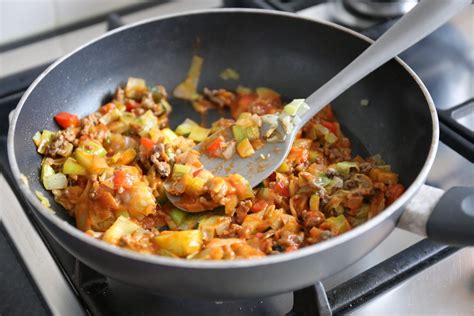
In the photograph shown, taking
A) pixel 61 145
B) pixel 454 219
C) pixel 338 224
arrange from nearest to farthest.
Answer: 1. pixel 454 219
2. pixel 338 224
3. pixel 61 145

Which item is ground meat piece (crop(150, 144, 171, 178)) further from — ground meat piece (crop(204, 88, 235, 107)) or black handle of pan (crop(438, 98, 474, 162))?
black handle of pan (crop(438, 98, 474, 162))

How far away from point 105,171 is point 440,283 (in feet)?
2.28

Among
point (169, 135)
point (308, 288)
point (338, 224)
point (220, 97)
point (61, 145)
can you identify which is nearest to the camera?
point (308, 288)

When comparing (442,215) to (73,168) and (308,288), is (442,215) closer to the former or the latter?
(308,288)

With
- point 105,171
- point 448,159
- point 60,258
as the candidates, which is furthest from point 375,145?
point 60,258

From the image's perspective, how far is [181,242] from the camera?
995 mm

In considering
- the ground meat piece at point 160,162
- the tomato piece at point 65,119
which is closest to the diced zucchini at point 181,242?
the ground meat piece at point 160,162

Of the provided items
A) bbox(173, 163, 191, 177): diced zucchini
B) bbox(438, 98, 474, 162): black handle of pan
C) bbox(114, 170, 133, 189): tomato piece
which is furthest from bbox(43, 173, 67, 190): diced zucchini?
bbox(438, 98, 474, 162): black handle of pan

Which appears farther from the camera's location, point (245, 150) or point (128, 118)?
point (128, 118)

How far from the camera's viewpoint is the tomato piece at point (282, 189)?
47.2 inches

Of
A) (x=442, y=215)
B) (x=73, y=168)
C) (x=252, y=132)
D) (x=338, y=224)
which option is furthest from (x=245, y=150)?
(x=442, y=215)

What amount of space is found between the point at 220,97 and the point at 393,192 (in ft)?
1.73

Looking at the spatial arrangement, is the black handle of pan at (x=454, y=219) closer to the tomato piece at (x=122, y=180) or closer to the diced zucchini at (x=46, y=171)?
the tomato piece at (x=122, y=180)

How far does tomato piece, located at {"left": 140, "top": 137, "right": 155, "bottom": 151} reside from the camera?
127 cm
